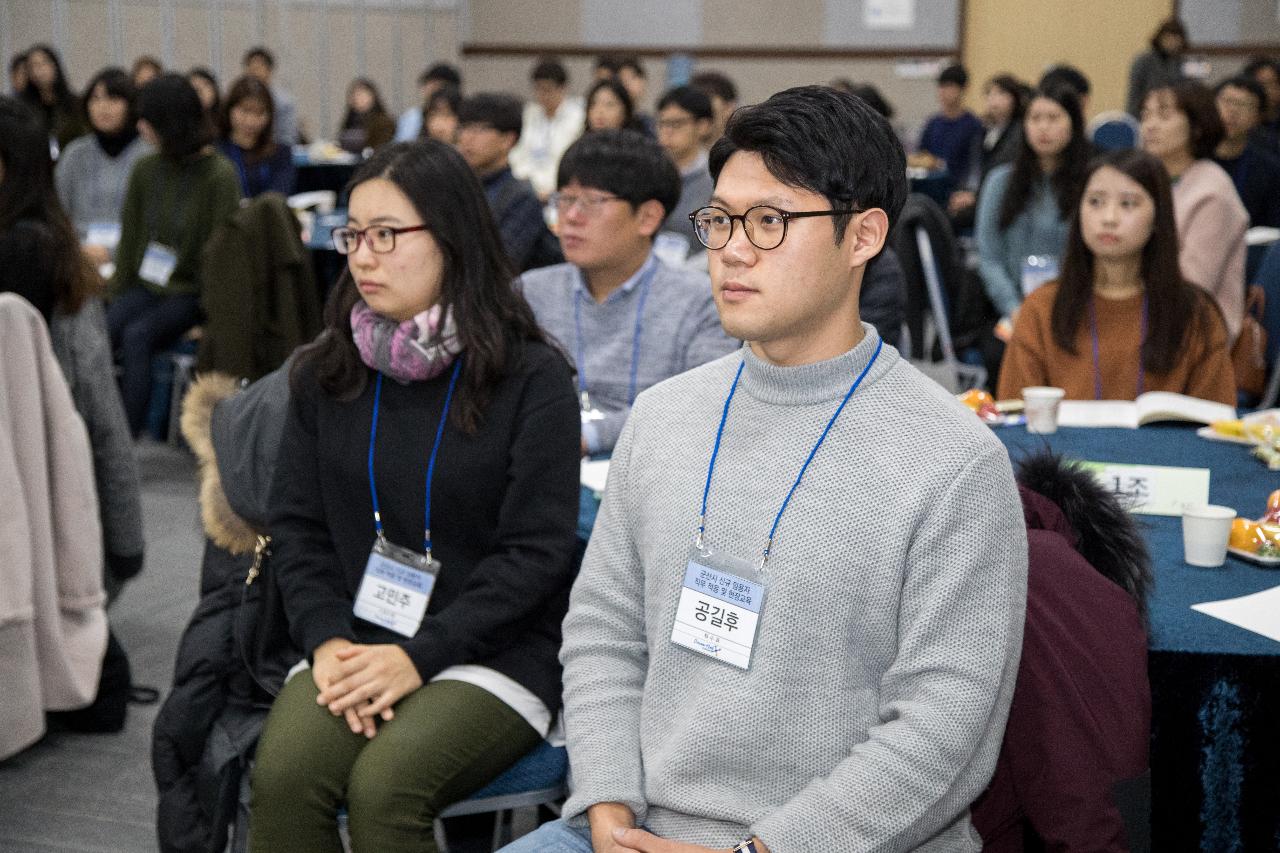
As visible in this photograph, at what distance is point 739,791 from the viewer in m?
1.45

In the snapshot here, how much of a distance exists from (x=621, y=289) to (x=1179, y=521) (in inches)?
49.6

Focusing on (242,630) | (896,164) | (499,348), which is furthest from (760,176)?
(242,630)

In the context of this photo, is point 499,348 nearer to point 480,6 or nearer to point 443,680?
point 443,680

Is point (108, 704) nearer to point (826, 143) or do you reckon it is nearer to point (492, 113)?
point (826, 143)

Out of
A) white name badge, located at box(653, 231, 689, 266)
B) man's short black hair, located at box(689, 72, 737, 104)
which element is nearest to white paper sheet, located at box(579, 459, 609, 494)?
white name badge, located at box(653, 231, 689, 266)

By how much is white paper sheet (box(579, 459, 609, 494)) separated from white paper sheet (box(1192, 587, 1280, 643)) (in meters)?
0.95

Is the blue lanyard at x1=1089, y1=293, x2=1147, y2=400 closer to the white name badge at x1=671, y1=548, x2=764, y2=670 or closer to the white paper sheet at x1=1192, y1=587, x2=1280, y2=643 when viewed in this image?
the white paper sheet at x1=1192, y1=587, x2=1280, y2=643

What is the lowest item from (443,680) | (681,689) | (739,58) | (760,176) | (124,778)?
(124,778)

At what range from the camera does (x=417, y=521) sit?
6.55ft

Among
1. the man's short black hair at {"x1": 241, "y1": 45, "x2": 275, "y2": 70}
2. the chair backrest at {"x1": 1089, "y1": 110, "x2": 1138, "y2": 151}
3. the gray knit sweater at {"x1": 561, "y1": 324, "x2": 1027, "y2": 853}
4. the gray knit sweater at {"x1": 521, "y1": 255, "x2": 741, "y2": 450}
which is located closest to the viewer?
the gray knit sweater at {"x1": 561, "y1": 324, "x2": 1027, "y2": 853}

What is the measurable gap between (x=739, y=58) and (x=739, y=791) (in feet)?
39.1

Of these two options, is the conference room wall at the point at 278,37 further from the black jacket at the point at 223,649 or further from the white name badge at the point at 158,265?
the black jacket at the point at 223,649

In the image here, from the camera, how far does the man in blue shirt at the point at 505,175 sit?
181 inches

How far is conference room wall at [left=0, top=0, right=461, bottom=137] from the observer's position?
10.2 metres
